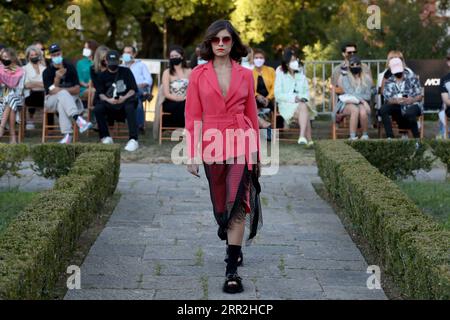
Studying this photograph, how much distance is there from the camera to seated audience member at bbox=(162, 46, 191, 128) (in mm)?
14898

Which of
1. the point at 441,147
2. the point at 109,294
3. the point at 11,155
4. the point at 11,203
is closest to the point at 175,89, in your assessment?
the point at 441,147

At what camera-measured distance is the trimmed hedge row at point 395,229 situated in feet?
17.7

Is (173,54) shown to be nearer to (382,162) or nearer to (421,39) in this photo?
(382,162)

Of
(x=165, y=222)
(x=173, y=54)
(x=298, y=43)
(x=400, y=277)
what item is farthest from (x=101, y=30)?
(x=400, y=277)

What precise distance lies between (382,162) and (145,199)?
3003 mm

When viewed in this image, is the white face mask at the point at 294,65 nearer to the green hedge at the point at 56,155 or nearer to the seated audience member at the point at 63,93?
the seated audience member at the point at 63,93

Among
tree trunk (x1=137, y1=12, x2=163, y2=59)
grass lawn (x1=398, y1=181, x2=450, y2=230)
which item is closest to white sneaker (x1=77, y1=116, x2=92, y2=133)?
grass lawn (x1=398, y1=181, x2=450, y2=230)

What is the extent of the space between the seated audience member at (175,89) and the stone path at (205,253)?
4101 millimetres

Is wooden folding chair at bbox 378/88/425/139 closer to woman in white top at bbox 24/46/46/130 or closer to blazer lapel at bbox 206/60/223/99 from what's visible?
woman in white top at bbox 24/46/46/130

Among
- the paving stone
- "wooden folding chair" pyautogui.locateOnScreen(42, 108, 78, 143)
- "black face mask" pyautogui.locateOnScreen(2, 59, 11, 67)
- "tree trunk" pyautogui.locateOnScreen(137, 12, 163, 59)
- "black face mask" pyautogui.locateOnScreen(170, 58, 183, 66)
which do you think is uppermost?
"tree trunk" pyautogui.locateOnScreen(137, 12, 163, 59)

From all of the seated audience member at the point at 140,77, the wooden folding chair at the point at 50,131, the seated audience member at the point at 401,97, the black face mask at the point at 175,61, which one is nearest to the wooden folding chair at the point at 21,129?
the wooden folding chair at the point at 50,131

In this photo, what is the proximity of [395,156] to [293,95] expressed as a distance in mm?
4011

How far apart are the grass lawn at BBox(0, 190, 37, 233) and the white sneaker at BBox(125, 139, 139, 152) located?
13.0 ft

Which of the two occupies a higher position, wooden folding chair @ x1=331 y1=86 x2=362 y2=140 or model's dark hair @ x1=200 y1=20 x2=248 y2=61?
model's dark hair @ x1=200 y1=20 x2=248 y2=61
